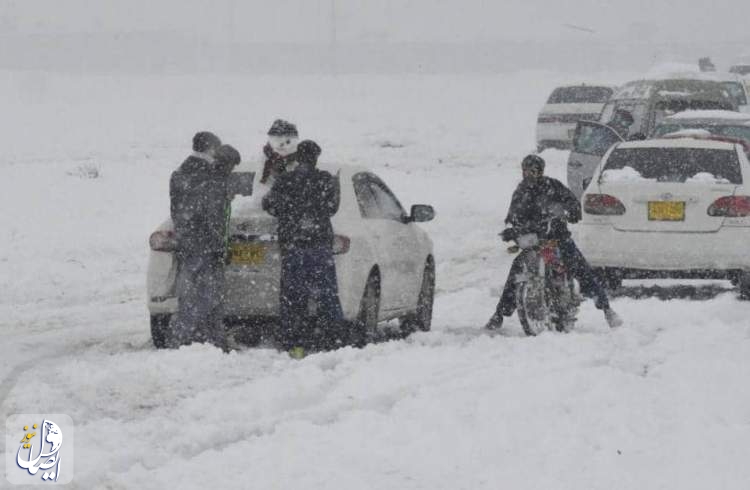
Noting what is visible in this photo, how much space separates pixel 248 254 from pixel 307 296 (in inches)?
23.2

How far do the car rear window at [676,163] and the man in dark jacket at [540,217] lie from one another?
234 centimetres

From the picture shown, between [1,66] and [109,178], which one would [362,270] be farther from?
[1,66]

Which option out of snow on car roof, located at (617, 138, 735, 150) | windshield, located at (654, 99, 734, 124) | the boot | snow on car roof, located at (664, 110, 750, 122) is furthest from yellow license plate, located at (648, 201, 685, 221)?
windshield, located at (654, 99, 734, 124)

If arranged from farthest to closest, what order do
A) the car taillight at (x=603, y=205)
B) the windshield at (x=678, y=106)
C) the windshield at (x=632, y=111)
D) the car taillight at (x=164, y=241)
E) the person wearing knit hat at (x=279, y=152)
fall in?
the windshield at (x=678, y=106), the windshield at (x=632, y=111), the car taillight at (x=603, y=205), the person wearing knit hat at (x=279, y=152), the car taillight at (x=164, y=241)

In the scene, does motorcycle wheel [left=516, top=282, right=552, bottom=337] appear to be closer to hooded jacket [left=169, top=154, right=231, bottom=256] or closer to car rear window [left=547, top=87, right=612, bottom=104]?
hooded jacket [left=169, top=154, right=231, bottom=256]

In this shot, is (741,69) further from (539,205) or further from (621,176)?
(539,205)

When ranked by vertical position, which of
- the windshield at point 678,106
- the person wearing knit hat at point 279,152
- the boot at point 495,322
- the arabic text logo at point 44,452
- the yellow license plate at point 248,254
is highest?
the person wearing knit hat at point 279,152

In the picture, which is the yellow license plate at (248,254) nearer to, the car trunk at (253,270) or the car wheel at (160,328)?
the car trunk at (253,270)

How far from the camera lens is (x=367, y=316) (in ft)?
40.1

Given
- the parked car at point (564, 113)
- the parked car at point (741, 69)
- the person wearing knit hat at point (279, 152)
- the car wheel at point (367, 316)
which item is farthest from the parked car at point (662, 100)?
the parked car at point (741, 69)

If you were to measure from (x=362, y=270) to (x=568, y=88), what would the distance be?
30636 millimetres

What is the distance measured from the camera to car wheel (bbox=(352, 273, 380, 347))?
1215cm

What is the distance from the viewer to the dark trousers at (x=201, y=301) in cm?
1156

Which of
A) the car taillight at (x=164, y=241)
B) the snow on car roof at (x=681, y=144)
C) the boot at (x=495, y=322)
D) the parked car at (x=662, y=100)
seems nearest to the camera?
the car taillight at (x=164, y=241)
